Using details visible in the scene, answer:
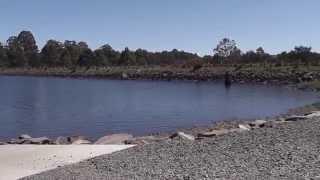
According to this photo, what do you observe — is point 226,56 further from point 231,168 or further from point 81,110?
point 231,168

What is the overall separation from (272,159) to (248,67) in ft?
285

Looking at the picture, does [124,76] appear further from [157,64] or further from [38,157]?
[38,157]

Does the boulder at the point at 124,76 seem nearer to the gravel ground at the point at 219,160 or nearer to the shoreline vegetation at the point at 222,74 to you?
the shoreline vegetation at the point at 222,74

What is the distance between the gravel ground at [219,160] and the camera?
10.7 m

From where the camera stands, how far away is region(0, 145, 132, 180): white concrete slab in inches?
523

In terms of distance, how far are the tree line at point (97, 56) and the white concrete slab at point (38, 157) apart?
315 feet

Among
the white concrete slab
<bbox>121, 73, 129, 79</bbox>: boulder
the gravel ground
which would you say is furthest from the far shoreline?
the gravel ground

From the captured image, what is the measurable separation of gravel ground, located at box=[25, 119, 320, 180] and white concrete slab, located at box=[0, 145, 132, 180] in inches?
39.1

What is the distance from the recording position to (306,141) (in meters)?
12.9

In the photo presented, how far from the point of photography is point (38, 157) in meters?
14.8

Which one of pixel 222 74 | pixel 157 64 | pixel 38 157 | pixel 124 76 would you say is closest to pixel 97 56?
Answer: pixel 157 64

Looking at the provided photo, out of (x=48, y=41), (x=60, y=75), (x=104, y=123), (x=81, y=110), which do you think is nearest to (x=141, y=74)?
(x=60, y=75)

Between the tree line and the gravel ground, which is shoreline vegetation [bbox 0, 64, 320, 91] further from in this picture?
the gravel ground

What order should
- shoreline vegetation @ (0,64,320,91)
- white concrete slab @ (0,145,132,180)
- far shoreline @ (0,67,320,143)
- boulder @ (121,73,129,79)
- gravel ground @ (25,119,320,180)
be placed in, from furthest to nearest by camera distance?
boulder @ (121,73,129,79) → far shoreline @ (0,67,320,143) → shoreline vegetation @ (0,64,320,91) → white concrete slab @ (0,145,132,180) → gravel ground @ (25,119,320,180)
